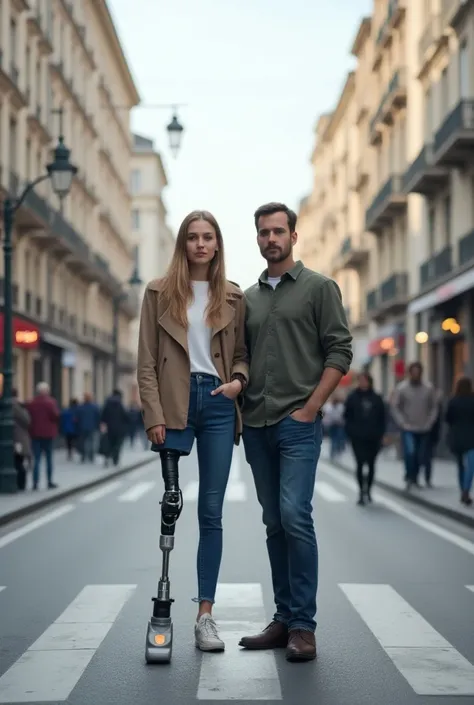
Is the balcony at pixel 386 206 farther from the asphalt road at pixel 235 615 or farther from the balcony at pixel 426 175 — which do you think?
the asphalt road at pixel 235 615

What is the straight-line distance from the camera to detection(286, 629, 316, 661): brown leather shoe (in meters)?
5.62

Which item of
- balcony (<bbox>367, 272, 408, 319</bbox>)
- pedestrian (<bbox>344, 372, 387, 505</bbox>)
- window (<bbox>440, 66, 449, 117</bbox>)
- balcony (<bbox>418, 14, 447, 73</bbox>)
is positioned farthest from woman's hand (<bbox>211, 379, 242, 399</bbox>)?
balcony (<bbox>367, 272, 408, 319</bbox>)

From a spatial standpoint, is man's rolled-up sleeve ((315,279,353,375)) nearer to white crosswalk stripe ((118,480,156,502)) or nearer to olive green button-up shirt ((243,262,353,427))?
olive green button-up shirt ((243,262,353,427))

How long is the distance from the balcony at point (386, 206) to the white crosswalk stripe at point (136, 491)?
59.7 ft

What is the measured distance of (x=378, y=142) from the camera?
45375 millimetres

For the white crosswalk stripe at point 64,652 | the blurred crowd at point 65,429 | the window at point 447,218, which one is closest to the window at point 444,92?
the window at point 447,218

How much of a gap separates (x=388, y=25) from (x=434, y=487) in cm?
2686

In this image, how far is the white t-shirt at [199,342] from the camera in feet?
19.2

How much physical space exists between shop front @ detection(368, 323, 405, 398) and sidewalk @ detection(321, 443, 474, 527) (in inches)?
260

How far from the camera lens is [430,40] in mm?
33406

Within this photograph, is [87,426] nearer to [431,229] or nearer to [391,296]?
[431,229]

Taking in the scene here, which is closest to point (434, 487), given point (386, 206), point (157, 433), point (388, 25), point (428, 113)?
point (157, 433)

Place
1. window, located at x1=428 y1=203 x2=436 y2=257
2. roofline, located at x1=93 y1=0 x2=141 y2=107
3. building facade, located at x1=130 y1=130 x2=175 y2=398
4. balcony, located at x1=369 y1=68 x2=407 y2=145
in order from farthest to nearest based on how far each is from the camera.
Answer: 1. building facade, located at x1=130 y1=130 x2=175 y2=398
2. roofline, located at x1=93 y1=0 x2=141 y2=107
3. balcony, located at x1=369 y1=68 x2=407 y2=145
4. window, located at x1=428 y1=203 x2=436 y2=257

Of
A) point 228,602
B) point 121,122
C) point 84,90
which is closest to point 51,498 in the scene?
point 228,602
